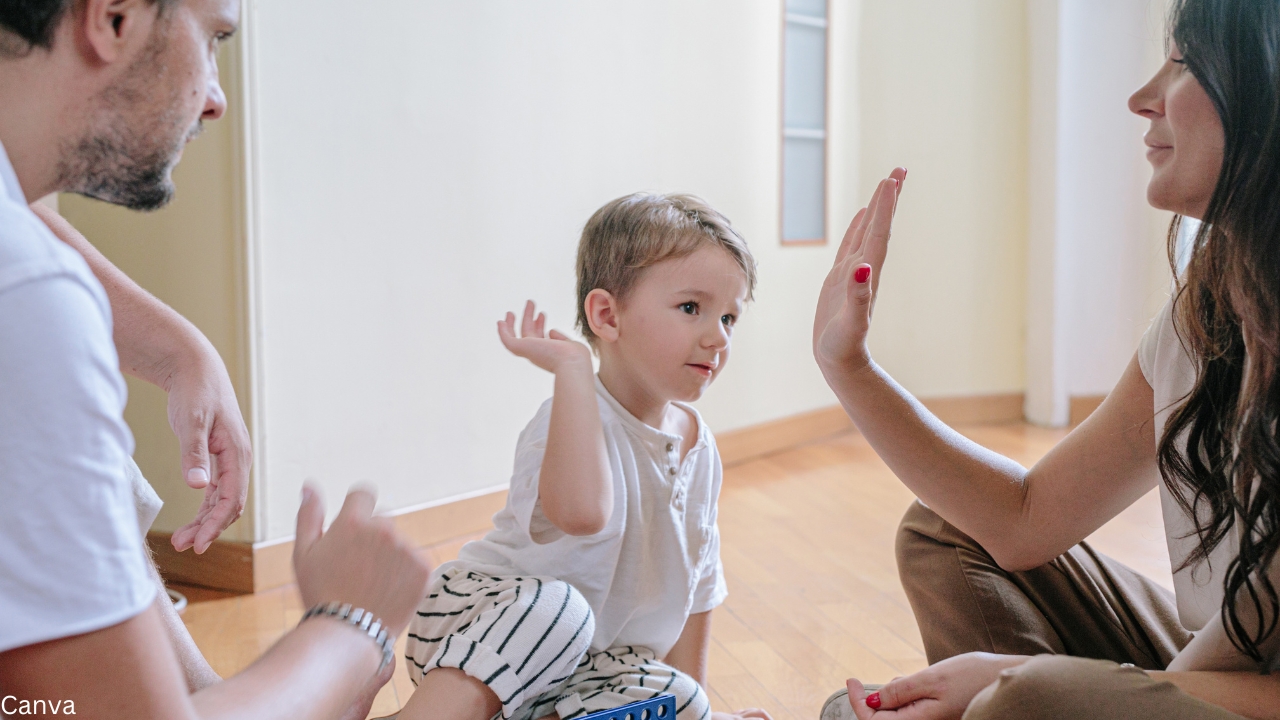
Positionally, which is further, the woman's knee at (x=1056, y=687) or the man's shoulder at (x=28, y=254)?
the woman's knee at (x=1056, y=687)

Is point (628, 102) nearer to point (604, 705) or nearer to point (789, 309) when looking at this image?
point (789, 309)

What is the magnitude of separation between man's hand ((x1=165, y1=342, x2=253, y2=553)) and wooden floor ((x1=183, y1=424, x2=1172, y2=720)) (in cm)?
67

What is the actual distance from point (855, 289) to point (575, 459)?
1.26 feet

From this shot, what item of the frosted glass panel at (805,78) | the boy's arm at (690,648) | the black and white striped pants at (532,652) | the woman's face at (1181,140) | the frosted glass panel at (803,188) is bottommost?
the boy's arm at (690,648)

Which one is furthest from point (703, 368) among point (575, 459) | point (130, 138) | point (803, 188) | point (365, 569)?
point (803, 188)

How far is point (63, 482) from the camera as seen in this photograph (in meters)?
0.55

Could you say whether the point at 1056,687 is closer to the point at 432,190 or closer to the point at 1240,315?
the point at 1240,315

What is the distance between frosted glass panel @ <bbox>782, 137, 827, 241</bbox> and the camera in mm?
3906

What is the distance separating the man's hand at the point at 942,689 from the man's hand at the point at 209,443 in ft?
2.25

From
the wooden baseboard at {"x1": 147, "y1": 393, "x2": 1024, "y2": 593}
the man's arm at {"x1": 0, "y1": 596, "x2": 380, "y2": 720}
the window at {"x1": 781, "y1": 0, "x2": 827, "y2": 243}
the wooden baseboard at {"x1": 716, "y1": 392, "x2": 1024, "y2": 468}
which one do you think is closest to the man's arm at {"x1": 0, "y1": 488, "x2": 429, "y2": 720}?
the man's arm at {"x1": 0, "y1": 596, "x2": 380, "y2": 720}

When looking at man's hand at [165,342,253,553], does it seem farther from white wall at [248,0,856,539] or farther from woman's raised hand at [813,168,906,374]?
white wall at [248,0,856,539]

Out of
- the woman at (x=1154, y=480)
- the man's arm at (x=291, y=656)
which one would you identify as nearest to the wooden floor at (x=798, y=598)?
the woman at (x=1154, y=480)

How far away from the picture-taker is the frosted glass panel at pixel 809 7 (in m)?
3.85

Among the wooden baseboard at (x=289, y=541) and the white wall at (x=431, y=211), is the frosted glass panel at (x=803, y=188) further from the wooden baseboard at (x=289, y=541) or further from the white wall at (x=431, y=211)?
Result: the wooden baseboard at (x=289, y=541)
